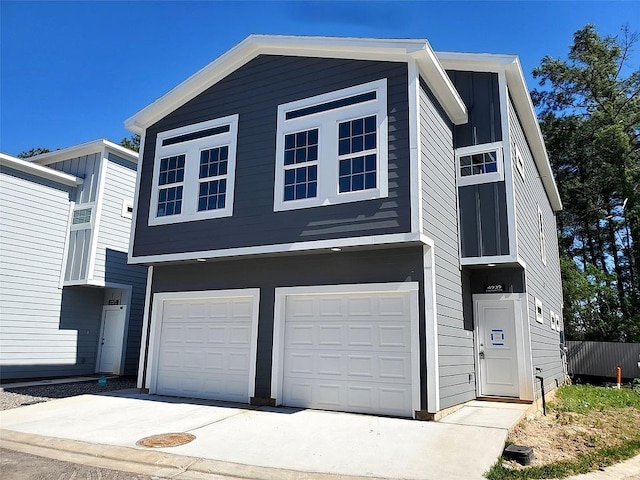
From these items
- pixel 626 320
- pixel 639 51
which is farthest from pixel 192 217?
pixel 639 51

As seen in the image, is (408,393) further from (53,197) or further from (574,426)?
(53,197)

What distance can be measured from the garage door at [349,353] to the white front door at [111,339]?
780 cm

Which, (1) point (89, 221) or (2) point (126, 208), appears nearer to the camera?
(1) point (89, 221)

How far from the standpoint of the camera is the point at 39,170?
1326 cm

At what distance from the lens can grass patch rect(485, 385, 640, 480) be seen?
5.00m

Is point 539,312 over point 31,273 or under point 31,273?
under

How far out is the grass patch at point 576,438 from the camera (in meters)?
5.00

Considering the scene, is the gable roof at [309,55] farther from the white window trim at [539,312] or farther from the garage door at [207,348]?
the white window trim at [539,312]

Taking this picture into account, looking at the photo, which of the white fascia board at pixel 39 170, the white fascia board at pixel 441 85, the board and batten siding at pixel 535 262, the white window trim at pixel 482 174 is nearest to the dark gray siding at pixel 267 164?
the white fascia board at pixel 441 85

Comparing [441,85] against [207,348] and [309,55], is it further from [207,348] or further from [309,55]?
[207,348]

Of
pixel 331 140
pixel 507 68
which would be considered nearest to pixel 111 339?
pixel 331 140

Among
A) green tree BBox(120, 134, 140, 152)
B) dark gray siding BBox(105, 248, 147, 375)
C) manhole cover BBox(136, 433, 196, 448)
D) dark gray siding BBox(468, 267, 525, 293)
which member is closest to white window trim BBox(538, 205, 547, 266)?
dark gray siding BBox(468, 267, 525, 293)

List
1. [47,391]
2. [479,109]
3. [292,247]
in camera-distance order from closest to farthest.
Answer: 1. [292,247]
2. [479,109]
3. [47,391]

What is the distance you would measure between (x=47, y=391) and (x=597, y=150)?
25.3 m
